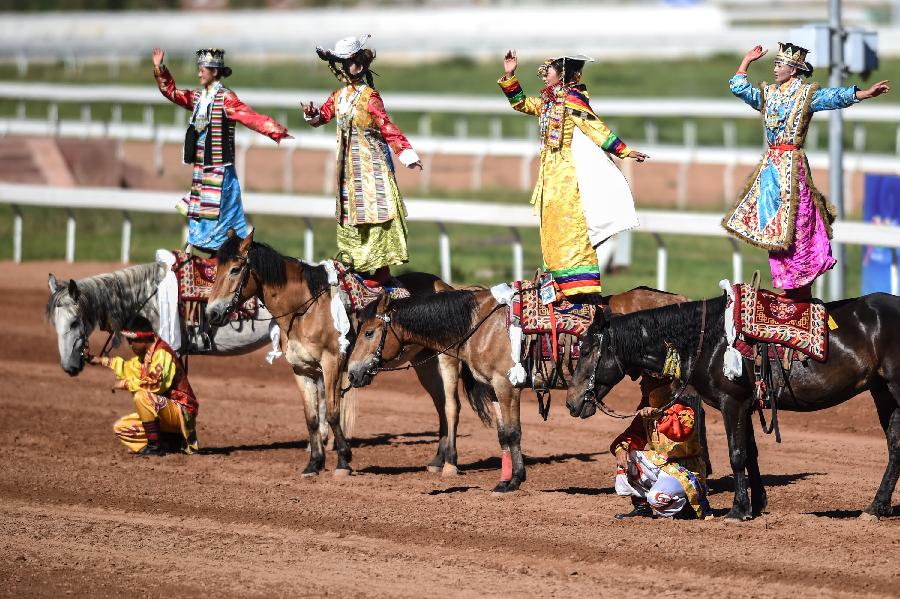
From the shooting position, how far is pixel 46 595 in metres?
8.24

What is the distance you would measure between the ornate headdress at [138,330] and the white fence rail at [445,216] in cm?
496

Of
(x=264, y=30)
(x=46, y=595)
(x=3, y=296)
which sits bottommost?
(x=46, y=595)

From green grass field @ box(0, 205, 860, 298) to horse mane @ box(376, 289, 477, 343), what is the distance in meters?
6.53

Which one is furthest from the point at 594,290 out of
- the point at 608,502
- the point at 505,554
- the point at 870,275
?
the point at 870,275

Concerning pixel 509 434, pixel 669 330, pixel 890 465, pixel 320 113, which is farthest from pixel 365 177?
pixel 890 465

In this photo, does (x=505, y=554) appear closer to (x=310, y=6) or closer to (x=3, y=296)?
(x=3, y=296)

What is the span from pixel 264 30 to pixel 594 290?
1250 inches

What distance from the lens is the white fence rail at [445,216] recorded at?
48.7 ft

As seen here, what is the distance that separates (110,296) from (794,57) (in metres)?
5.37

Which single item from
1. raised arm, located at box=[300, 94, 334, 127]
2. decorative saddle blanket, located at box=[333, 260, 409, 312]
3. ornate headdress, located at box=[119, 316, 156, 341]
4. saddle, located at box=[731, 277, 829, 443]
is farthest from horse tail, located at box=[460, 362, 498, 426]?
ornate headdress, located at box=[119, 316, 156, 341]

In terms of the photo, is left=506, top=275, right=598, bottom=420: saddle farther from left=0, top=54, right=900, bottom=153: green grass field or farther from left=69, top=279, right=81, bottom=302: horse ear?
left=0, top=54, right=900, bottom=153: green grass field

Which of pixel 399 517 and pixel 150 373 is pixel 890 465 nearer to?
pixel 399 517

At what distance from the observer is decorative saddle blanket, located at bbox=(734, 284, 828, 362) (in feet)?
30.5

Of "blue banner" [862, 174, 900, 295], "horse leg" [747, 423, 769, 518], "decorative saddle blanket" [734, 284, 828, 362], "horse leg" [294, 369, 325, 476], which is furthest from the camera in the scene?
"blue banner" [862, 174, 900, 295]
